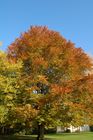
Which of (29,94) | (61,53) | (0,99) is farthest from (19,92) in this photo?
(61,53)

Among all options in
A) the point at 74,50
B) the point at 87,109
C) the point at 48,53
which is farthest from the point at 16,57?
the point at 87,109

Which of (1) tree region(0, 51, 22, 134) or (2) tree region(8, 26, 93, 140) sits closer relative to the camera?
(1) tree region(0, 51, 22, 134)

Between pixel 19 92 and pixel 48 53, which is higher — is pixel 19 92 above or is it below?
below

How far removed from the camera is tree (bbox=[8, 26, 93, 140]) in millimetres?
35562

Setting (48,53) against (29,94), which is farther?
(48,53)

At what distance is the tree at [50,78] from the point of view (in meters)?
35.6

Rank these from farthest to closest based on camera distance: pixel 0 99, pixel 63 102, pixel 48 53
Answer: pixel 48 53, pixel 63 102, pixel 0 99

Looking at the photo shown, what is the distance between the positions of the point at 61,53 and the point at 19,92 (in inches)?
280

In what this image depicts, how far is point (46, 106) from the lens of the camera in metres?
36.3

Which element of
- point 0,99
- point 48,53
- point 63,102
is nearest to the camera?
point 0,99

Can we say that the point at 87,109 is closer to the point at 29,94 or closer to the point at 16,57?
the point at 29,94

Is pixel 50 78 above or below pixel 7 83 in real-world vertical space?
above

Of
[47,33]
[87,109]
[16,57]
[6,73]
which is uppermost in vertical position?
[47,33]

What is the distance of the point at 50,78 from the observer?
39.3 meters
